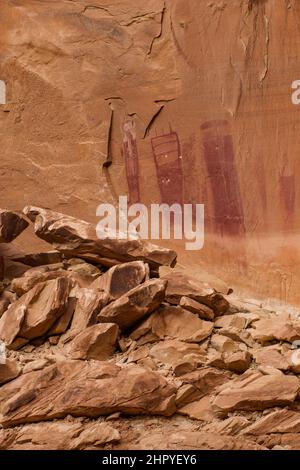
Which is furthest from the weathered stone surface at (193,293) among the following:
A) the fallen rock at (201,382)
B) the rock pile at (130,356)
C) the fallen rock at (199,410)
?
the fallen rock at (199,410)

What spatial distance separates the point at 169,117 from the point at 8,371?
2.39 meters

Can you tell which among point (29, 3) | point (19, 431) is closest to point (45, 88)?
point (29, 3)

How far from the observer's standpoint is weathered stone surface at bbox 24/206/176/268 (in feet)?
13.1

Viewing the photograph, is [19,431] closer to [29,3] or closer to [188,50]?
[188,50]

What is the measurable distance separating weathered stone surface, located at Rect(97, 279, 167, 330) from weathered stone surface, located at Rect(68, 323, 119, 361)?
0.06 meters

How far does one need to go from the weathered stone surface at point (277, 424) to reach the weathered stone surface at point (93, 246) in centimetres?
120

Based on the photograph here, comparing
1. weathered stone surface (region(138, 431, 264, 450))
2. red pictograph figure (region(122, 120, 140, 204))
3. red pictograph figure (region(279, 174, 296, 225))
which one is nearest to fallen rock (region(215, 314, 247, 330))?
weathered stone surface (region(138, 431, 264, 450))

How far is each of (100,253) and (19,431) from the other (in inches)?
48.6

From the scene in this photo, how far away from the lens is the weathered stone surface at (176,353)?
3.35 metres

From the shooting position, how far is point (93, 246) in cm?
398

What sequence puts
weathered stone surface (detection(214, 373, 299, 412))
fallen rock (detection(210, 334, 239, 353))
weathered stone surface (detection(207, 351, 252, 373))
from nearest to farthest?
1. weathered stone surface (detection(214, 373, 299, 412))
2. weathered stone surface (detection(207, 351, 252, 373))
3. fallen rock (detection(210, 334, 239, 353))

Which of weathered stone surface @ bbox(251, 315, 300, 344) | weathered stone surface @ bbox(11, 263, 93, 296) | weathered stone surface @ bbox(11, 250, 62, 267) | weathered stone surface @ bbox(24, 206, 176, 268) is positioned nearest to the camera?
weathered stone surface @ bbox(251, 315, 300, 344)

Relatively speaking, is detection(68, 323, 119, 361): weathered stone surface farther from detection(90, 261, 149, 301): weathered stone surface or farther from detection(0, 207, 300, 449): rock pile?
detection(90, 261, 149, 301): weathered stone surface

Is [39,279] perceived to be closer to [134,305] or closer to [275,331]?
[134,305]
